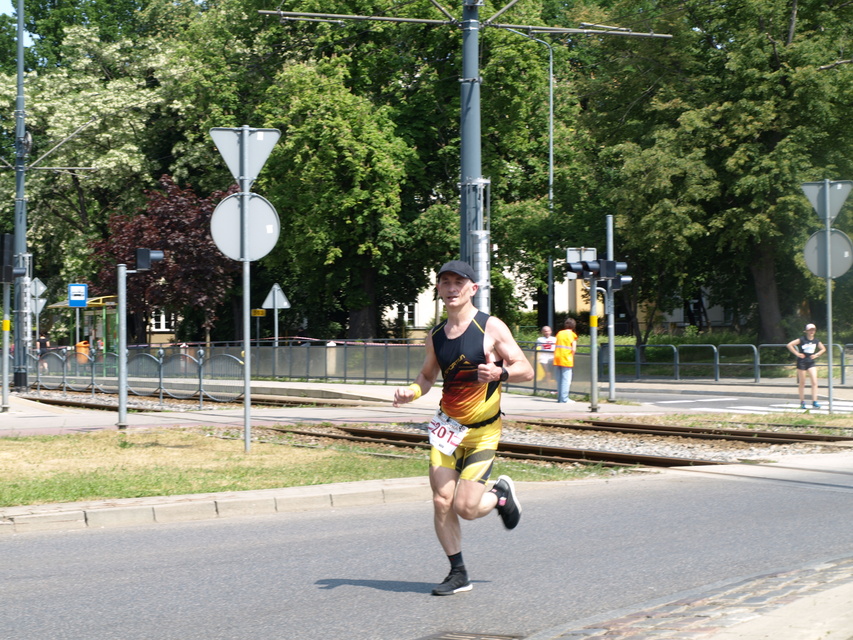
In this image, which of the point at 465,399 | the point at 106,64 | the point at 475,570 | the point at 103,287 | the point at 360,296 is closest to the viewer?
the point at 465,399

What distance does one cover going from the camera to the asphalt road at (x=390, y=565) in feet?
18.2

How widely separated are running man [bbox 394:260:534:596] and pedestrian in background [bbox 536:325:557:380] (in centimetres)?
2019

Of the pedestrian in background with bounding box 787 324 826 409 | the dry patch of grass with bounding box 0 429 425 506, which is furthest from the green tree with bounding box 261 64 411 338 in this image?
the dry patch of grass with bounding box 0 429 425 506

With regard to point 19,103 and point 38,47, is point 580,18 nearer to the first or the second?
point 19,103

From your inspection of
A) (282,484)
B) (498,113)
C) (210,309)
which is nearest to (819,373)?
(498,113)

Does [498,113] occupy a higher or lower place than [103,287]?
higher

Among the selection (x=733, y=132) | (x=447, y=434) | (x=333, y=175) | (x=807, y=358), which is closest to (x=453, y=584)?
(x=447, y=434)

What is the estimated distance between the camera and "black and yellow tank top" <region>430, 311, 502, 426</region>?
5.96 m

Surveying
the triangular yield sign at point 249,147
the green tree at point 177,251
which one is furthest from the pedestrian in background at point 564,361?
the green tree at point 177,251

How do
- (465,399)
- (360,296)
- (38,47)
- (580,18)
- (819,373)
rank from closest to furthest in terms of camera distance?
1. (465,399)
2. (819,373)
3. (580,18)
4. (360,296)
5. (38,47)

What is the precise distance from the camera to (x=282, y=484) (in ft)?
32.7

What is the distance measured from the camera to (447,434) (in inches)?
234

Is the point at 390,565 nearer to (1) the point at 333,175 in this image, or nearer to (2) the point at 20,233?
(2) the point at 20,233

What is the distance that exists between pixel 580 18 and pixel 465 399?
3276 cm
